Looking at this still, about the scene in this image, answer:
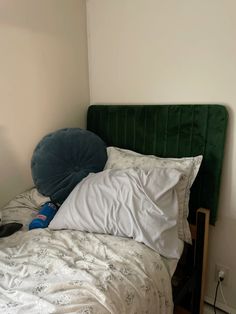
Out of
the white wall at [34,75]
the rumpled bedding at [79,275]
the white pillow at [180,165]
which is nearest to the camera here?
the rumpled bedding at [79,275]

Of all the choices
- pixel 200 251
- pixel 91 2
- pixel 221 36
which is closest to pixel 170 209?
pixel 200 251

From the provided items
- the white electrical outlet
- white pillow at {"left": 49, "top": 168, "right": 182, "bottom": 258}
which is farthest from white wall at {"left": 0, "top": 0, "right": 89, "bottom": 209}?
the white electrical outlet

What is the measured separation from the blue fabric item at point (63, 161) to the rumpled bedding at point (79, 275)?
33cm

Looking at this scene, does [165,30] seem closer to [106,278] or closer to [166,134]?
[166,134]

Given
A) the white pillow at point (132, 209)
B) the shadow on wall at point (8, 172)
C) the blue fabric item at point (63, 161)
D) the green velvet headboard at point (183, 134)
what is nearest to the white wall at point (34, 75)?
the shadow on wall at point (8, 172)

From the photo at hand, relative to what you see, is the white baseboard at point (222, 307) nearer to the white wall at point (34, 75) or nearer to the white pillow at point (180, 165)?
the white pillow at point (180, 165)

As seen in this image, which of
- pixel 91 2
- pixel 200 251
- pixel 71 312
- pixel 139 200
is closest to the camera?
pixel 71 312

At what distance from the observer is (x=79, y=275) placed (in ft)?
3.26

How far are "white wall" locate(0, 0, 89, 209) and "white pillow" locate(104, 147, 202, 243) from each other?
1.72 feet

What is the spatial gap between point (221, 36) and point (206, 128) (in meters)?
0.48

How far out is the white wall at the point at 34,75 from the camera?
1.51m

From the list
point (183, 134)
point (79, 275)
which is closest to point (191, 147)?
point (183, 134)

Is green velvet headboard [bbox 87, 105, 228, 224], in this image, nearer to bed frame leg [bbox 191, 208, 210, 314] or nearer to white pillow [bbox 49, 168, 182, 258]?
bed frame leg [bbox 191, 208, 210, 314]

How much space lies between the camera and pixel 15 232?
1388mm
